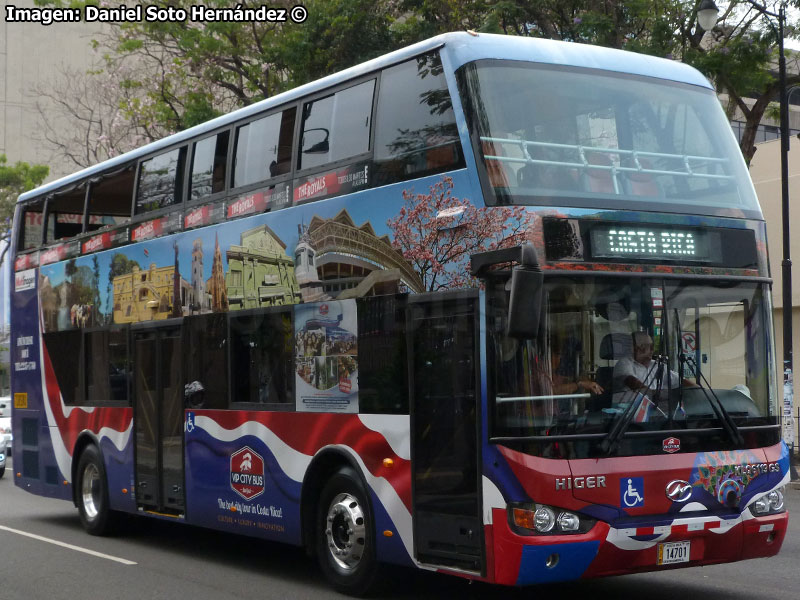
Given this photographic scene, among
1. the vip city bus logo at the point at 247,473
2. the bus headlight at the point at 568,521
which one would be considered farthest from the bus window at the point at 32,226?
the bus headlight at the point at 568,521

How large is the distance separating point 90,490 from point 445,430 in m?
7.36

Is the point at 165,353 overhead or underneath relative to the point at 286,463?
overhead

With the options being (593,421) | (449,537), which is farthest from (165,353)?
(593,421)

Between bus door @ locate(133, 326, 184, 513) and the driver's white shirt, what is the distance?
18.4ft

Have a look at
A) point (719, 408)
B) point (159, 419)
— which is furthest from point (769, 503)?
point (159, 419)

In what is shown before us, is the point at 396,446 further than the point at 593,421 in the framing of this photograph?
Yes

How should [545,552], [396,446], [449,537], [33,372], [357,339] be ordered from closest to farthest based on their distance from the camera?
[545,552] → [449,537] → [396,446] → [357,339] → [33,372]

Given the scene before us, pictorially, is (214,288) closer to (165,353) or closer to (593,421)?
(165,353)

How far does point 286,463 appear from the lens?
10.1 metres

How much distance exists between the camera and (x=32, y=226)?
15.4 m

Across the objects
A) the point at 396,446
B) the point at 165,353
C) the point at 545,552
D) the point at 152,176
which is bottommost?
the point at 545,552

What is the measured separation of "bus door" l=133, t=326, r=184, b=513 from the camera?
1205 cm

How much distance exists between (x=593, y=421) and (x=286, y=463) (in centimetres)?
339

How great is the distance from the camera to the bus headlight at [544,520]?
296 inches
